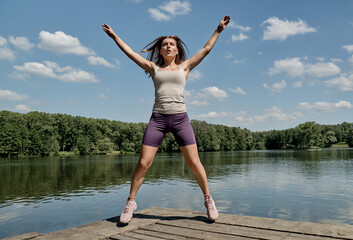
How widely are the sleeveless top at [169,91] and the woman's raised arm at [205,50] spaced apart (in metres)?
0.26

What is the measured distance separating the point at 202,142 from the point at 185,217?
95743mm

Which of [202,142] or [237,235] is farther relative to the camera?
[202,142]

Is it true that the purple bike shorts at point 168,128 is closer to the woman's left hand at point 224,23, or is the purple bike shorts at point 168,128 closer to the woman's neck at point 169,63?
the woman's neck at point 169,63

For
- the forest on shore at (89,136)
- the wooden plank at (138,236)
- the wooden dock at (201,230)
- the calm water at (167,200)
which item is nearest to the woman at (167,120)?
the wooden dock at (201,230)

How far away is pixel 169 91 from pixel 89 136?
3690 inches

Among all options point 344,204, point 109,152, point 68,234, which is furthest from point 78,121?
point 68,234

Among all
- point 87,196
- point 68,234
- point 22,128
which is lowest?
point 87,196

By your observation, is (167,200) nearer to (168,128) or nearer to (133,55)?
(168,128)

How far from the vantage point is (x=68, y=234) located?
3.54 m

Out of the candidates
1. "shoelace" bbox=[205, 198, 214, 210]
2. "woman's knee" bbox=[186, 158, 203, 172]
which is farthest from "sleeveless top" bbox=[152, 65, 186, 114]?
"shoelace" bbox=[205, 198, 214, 210]

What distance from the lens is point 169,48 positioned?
4.51 meters

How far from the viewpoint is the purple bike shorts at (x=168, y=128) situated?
414 cm

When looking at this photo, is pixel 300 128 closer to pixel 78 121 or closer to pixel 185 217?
pixel 78 121

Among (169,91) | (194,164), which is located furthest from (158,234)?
(169,91)
